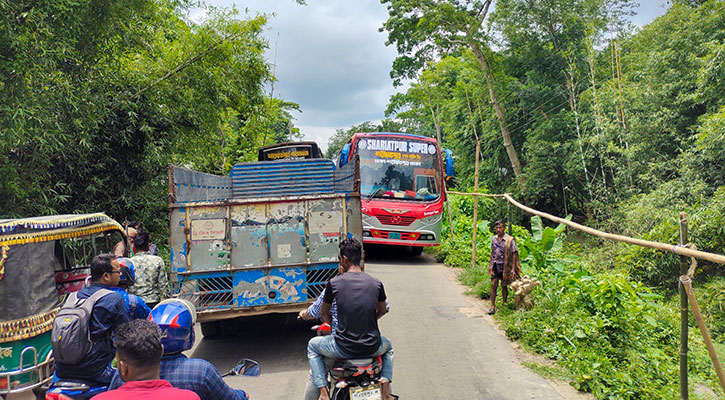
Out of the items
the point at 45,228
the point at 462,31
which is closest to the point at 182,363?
the point at 45,228

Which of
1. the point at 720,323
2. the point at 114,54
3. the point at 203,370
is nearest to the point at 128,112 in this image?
the point at 114,54

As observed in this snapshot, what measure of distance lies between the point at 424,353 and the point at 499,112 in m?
16.5

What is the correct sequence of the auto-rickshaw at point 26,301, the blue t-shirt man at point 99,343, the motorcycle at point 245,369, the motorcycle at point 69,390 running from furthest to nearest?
the auto-rickshaw at point 26,301, the blue t-shirt man at point 99,343, the motorcycle at point 69,390, the motorcycle at point 245,369

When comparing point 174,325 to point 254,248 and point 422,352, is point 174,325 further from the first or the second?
point 422,352

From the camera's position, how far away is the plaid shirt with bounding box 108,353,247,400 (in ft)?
7.36

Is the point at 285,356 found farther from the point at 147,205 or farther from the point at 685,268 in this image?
the point at 147,205

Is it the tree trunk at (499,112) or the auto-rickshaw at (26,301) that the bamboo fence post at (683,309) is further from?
the tree trunk at (499,112)

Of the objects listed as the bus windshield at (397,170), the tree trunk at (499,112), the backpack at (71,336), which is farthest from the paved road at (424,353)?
the tree trunk at (499,112)

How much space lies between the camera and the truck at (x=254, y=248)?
534cm

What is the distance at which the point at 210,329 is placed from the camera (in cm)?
629

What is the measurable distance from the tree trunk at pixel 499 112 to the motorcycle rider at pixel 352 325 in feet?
58.5

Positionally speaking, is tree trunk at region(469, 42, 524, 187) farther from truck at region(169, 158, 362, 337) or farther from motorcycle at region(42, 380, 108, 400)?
motorcycle at region(42, 380, 108, 400)

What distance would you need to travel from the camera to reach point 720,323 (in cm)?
833

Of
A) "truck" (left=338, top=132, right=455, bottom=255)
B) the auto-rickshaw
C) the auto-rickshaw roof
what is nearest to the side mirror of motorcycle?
the auto-rickshaw
